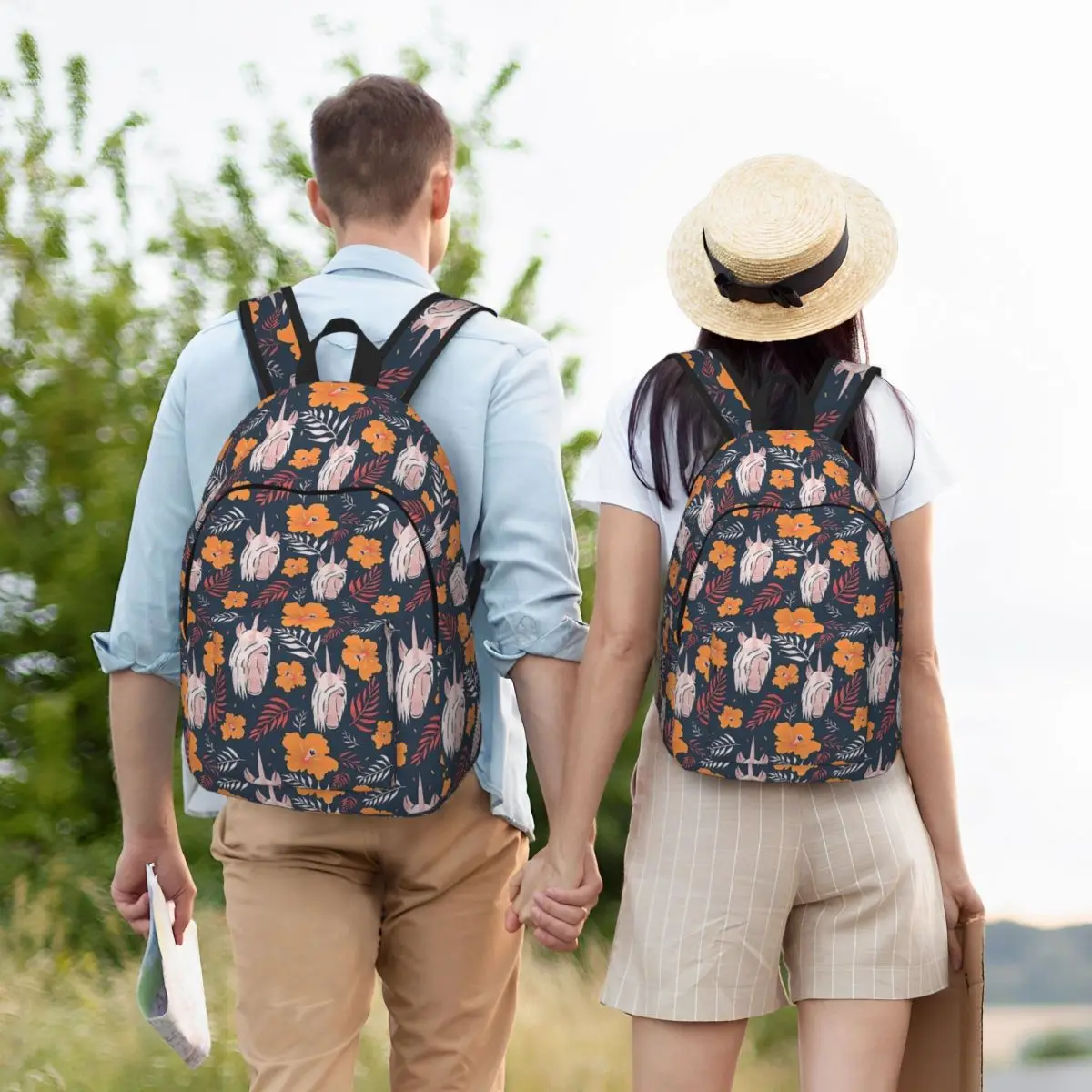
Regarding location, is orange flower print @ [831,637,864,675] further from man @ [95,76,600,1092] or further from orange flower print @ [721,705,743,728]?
man @ [95,76,600,1092]

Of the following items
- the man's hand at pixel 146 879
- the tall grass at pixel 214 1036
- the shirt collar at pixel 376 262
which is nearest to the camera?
the shirt collar at pixel 376 262

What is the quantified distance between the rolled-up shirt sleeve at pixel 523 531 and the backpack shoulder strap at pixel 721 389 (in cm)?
23

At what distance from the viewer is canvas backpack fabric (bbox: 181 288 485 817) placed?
1.78 metres

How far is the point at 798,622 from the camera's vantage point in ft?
5.95

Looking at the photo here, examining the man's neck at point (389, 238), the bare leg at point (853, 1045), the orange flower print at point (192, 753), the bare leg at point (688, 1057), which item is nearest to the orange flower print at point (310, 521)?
the orange flower print at point (192, 753)

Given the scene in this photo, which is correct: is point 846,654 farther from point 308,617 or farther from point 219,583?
point 219,583

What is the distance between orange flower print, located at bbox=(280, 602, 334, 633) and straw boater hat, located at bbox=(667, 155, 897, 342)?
0.67 metres

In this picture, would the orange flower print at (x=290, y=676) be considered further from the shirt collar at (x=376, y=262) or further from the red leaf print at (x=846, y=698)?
the red leaf print at (x=846, y=698)

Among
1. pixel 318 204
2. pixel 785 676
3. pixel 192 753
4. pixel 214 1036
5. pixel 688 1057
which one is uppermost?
pixel 318 204

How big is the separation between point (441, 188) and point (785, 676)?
87 centimetres

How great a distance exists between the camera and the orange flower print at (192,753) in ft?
6.07

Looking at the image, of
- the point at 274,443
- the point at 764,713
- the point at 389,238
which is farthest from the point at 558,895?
the point at 389,238

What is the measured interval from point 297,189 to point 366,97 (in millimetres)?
3939

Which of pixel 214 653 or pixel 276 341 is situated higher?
pixel 276 341
